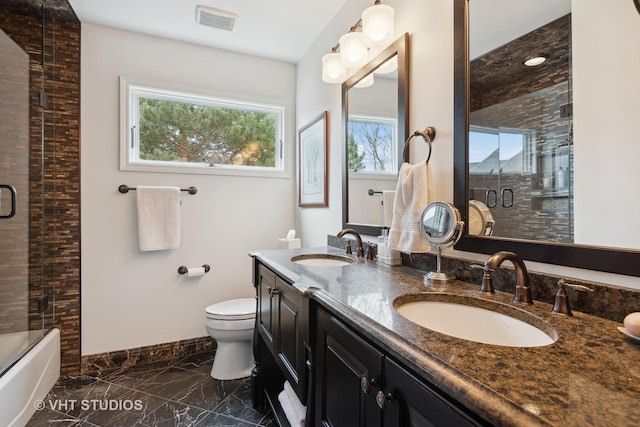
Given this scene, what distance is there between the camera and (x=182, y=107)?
2.52m

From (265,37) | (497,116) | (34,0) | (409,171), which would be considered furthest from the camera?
(265,37)

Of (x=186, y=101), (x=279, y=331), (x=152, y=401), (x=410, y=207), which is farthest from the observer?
(x=186, y=101)

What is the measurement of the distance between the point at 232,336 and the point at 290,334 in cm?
99

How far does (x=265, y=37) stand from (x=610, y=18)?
2.13 meters

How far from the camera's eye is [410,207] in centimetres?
121

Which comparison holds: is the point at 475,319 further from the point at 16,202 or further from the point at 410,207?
the point at 16,202

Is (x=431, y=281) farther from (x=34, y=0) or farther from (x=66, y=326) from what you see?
(x=34, y=0)

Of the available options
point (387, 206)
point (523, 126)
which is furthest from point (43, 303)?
point (523, 126)

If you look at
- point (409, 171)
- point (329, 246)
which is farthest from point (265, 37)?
point (409, 171)

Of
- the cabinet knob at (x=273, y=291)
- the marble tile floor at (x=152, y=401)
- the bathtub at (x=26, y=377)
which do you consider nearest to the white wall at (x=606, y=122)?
the cabinet knob at (x=273, y=291)

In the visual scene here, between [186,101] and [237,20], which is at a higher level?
[237,20]

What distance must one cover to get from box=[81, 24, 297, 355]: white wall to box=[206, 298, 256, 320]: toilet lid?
387mm

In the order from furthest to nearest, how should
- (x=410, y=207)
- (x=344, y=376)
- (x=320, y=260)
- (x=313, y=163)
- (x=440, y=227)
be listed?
(x=313, y=163)
(x=320, y=260)
(x=410, y=207)
(x=440, y=227)
(x=344, y=376)

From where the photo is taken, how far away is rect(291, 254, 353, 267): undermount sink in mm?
1679
